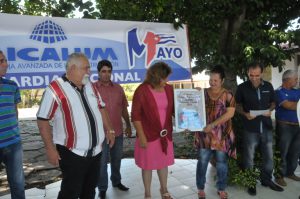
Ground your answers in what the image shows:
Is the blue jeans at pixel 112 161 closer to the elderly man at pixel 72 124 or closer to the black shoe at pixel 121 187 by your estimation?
the black shoe at pixel 121 187

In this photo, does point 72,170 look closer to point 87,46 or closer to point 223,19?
point 87,46

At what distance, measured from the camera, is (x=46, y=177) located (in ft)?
18.7

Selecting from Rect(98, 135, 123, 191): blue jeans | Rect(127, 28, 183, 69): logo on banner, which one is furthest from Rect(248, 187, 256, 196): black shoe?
Rect(127, 28, 183, 69): logo on banner

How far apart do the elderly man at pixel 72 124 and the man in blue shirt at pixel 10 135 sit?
1.73 feet

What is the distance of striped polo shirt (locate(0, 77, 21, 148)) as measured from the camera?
9.78 feet

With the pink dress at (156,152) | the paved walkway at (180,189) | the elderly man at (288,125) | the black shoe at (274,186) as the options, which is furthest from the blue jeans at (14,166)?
the elderly man at (288,125)

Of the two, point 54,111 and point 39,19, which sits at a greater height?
point 39,19

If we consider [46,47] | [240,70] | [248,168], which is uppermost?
[46,47]

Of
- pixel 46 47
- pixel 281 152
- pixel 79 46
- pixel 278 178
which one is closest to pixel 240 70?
pixel 281 152

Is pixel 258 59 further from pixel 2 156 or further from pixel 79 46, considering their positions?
pixel 2 156

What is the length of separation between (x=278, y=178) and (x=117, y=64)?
280cm

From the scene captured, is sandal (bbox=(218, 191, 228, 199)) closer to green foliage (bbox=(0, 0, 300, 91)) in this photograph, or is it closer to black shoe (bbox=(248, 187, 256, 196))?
black shoe (bbox=(248, 187, 256, 196))

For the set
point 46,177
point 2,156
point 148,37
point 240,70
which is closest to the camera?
point 2,156

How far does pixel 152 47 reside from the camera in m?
4.47
